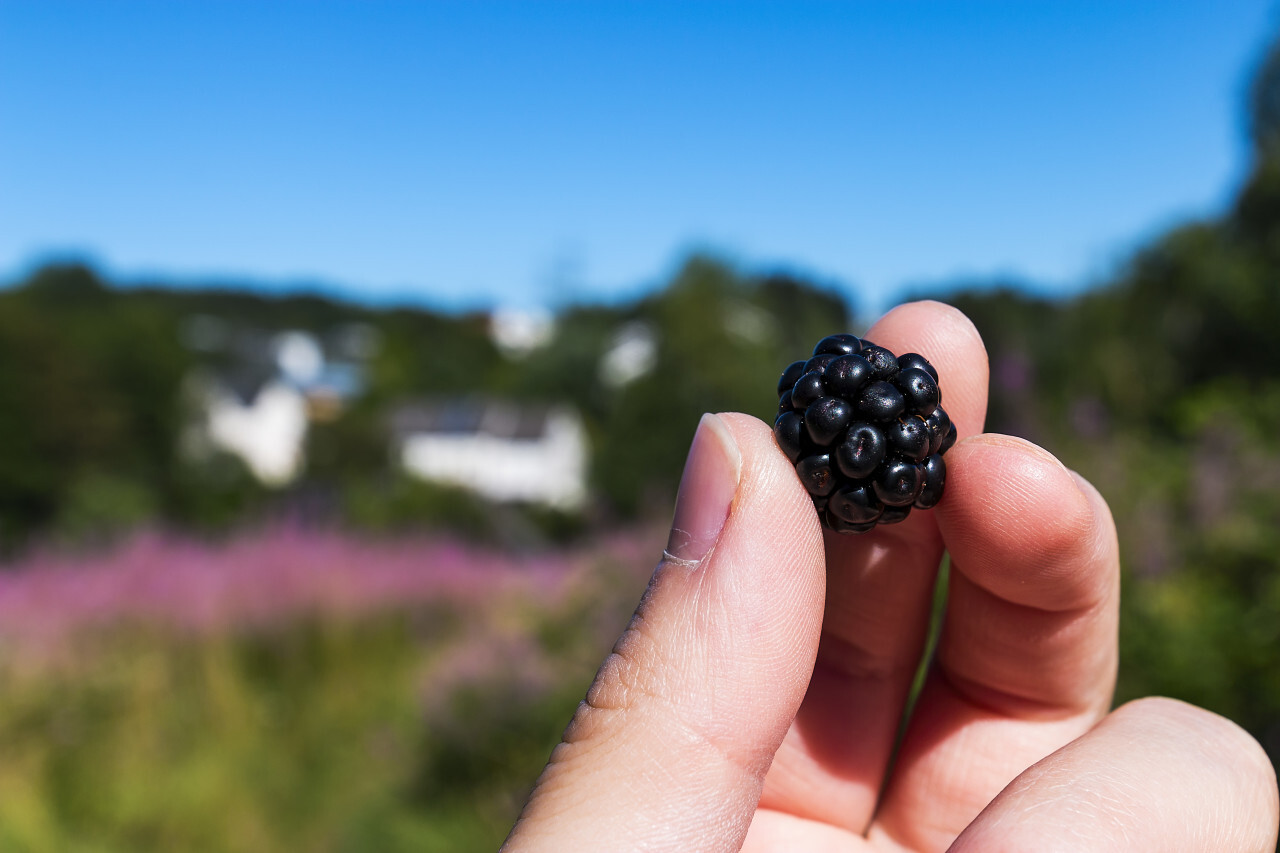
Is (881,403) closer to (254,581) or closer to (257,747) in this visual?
(257,747)

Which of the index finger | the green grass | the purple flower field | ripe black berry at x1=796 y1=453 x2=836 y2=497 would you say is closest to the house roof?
the purple flower field

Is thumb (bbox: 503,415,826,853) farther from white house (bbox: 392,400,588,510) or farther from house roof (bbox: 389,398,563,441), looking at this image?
house roof (bbox: 389,398,563,441)

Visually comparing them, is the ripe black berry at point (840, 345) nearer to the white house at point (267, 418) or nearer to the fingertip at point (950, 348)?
the fingertip at point (950, 348)

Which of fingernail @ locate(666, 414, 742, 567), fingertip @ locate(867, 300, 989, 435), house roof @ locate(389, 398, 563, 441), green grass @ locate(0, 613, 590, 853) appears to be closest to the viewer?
fingernail @ locate(666, 414, 742, 567)

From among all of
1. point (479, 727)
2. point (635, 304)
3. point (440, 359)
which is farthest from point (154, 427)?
point (635, 304)

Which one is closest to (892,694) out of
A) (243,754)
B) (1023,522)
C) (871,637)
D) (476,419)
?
(871,637)

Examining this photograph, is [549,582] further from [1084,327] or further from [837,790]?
[1084,327]

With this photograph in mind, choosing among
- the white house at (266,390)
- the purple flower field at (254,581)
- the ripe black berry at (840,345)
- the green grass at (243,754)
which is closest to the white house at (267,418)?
the white house at (266,390)
